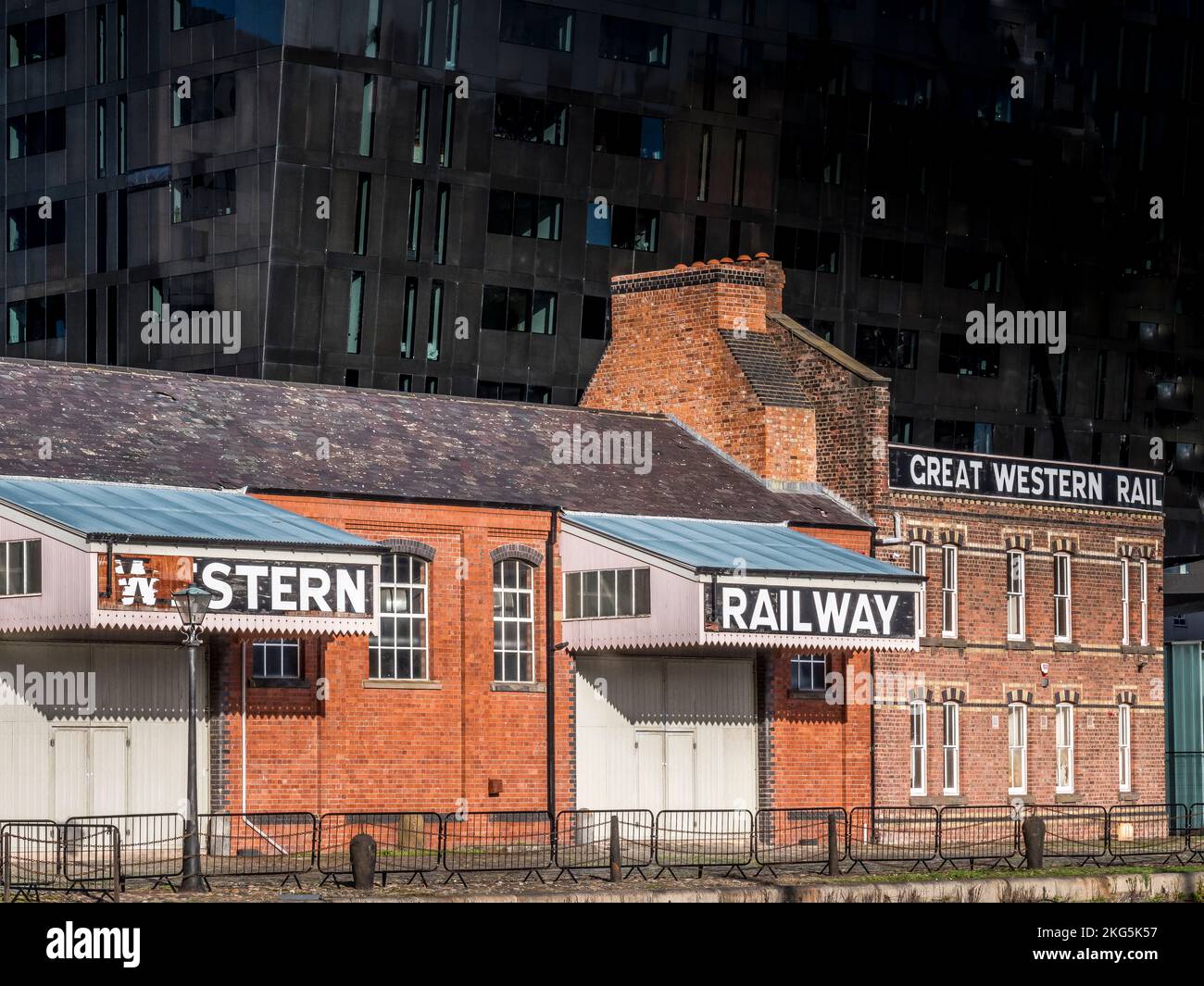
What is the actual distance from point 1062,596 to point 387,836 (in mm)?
16392

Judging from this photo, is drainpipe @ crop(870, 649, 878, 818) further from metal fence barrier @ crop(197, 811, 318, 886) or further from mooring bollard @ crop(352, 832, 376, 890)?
mooring bollard @ crop(352, 832, 376, 890)

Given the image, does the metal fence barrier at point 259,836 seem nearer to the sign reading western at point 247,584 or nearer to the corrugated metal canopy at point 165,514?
the sign reading western at point 247,584

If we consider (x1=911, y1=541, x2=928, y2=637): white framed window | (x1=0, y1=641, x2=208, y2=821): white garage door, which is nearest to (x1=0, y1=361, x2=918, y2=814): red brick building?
(x1=0, y1=641, x2=208, y2=821): white garage door

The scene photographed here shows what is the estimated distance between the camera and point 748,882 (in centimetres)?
3378

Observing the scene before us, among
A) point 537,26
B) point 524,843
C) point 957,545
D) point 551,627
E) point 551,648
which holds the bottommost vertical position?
point 524,843

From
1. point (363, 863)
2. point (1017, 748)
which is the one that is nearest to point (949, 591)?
point (1017, 748)

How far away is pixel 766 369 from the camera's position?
4812cm

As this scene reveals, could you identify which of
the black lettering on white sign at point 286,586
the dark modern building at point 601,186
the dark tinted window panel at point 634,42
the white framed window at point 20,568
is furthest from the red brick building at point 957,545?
the dark tinted window panel at point 634,42

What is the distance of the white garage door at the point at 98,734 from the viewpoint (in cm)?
3541

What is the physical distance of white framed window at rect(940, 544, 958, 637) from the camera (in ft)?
152

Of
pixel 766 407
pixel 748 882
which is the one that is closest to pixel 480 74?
pixel 766 407

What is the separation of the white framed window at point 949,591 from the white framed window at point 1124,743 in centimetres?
512

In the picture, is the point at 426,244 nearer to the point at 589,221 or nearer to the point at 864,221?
the point at 589,221

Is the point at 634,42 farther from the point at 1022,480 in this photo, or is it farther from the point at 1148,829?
the point at 1148,829
